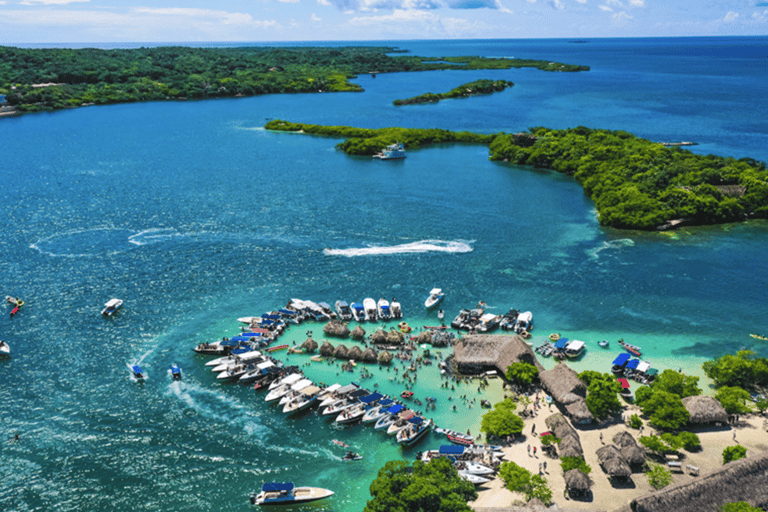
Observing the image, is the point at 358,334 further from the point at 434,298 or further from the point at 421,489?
the point at 421,489

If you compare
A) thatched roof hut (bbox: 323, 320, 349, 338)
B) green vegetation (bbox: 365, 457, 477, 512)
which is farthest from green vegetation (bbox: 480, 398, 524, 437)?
thatched roof hut (bbox: 323, 320, 349, 338)

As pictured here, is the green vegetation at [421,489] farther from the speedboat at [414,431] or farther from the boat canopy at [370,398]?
the boat canopy at [370,398]

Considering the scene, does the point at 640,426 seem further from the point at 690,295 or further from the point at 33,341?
the point at 33,341

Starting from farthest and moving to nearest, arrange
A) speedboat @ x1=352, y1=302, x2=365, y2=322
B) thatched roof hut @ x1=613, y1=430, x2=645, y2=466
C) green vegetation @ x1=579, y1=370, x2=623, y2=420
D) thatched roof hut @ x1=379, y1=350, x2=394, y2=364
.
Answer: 1. speedboat @ x1=352, y1=302, x2=365, y2=322
2. thatched roof hut @ x1=379, y1=350, x2=394, y2=364
3. green vegetation @ x1=579, y1=370, x2=623, y2=420
4. thatched roof hut @ x1=613, y1=430, x2=645, y2=466

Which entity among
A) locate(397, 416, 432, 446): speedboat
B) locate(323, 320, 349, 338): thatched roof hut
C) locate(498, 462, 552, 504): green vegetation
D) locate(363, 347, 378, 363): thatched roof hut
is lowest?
locate(397, 416, 432, 446): speedboat

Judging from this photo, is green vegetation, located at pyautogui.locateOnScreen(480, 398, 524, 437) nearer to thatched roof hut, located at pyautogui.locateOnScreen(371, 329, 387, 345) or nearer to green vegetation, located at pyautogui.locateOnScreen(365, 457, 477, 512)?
green vegetation, located at pyautogui.locateOnScreen(365, 457, 477, 512)

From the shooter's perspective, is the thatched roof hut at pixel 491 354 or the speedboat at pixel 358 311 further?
the speedboat at pixel 358 311

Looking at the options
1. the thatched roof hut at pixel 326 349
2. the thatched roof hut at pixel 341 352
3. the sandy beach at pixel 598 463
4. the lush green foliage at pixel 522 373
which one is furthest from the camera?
the thatched roof hut at pixel 326 349

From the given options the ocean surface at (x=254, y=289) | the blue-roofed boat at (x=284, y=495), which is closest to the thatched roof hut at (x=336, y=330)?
the ocean surface at (x=254, y=289)
